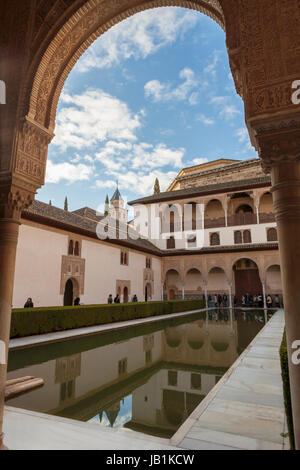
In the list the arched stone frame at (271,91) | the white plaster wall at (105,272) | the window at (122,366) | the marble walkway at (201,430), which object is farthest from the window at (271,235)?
the arched stone frame at (271,91)

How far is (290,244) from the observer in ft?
7.27

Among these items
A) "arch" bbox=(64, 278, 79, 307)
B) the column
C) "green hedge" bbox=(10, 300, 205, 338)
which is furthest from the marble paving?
"arch" bbox=(64, 278, 79, 307)

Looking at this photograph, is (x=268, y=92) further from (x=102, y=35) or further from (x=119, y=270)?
(x=119, y=270)

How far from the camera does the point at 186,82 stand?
11.8 meters

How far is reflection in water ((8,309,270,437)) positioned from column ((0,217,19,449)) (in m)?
1.32

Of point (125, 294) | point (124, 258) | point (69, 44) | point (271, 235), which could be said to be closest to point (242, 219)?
point (271, 235)

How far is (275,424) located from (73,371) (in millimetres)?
3705

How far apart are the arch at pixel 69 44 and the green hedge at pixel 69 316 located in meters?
6.85

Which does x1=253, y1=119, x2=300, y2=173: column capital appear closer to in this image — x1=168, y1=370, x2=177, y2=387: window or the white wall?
x1=168, y1=370, x2=177, y2=387: window

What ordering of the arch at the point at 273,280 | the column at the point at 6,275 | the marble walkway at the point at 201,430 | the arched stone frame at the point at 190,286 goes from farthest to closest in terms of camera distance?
the arched stone frame at the point at 190,286
the arch at the point at 273,280
the column at the point at 6,275
the marble walkway at the point at 201,430

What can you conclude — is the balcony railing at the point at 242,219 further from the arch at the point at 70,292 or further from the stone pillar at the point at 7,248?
the stone pillar at the point at 7,248

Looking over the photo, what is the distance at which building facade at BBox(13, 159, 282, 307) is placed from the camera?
14.8 metres

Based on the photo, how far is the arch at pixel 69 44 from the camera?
347cm
